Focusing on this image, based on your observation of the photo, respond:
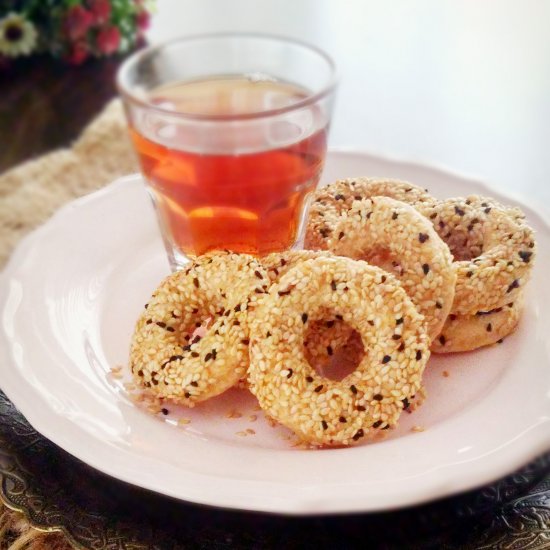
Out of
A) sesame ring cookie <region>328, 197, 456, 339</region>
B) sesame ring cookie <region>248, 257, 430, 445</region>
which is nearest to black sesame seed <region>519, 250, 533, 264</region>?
sesame ring cookie <region>328, 197, 456, 339</region>

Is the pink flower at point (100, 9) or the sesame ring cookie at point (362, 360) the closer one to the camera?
the sesame ring cookie at point (362, 360)

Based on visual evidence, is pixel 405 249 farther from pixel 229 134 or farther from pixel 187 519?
pixel 187 519

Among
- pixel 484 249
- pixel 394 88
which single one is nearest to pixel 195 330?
pixel 484 249

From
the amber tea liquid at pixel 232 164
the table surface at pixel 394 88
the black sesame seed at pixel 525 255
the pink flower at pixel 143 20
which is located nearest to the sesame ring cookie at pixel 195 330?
the amber tea liquid at pixel 232 164

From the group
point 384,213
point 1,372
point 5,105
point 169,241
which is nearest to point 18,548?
point 1,372

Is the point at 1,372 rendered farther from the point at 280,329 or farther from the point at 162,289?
the point at 280,329

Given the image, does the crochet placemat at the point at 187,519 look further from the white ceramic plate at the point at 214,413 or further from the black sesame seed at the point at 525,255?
the black sesame seed at the point at 525,255
